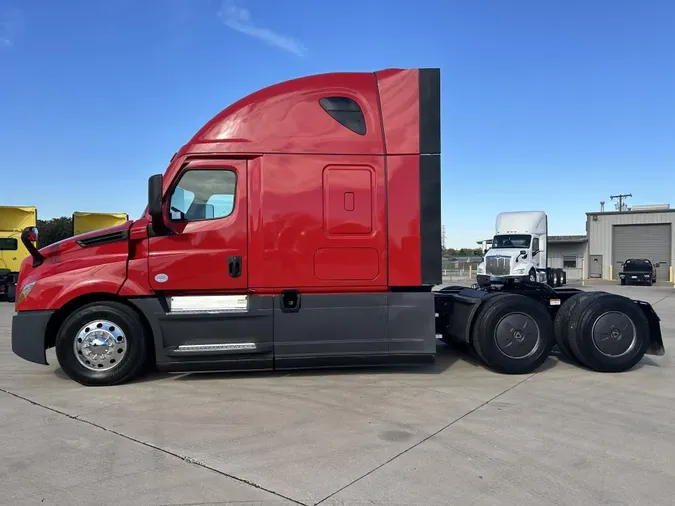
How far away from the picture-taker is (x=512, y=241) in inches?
964

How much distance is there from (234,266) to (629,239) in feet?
135

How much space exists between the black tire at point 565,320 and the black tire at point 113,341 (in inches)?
209

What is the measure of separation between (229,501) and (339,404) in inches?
82.1

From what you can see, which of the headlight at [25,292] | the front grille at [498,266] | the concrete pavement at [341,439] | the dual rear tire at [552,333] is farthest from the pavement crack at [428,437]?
the front grille at [498,266]

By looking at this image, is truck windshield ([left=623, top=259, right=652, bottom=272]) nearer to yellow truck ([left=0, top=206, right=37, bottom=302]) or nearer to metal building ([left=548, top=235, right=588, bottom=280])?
metal building ([left=548, top=235, right=588, bottom=280])

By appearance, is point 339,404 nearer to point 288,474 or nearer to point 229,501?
point 288,474

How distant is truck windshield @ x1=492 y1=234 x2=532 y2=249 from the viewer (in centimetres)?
2417

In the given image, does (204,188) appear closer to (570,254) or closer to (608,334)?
(608,334)

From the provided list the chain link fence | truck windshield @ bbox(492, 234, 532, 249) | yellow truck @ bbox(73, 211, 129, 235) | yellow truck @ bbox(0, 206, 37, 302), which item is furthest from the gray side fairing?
the chain link fence

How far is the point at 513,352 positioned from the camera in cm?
639

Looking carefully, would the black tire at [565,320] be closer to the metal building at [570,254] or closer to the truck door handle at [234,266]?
the truck door handle at [234,266]

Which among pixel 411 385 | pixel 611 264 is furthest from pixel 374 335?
pixel 611 264

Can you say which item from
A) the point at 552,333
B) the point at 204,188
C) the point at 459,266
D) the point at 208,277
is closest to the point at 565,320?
the point at 552,333

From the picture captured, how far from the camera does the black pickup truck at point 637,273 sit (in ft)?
105
